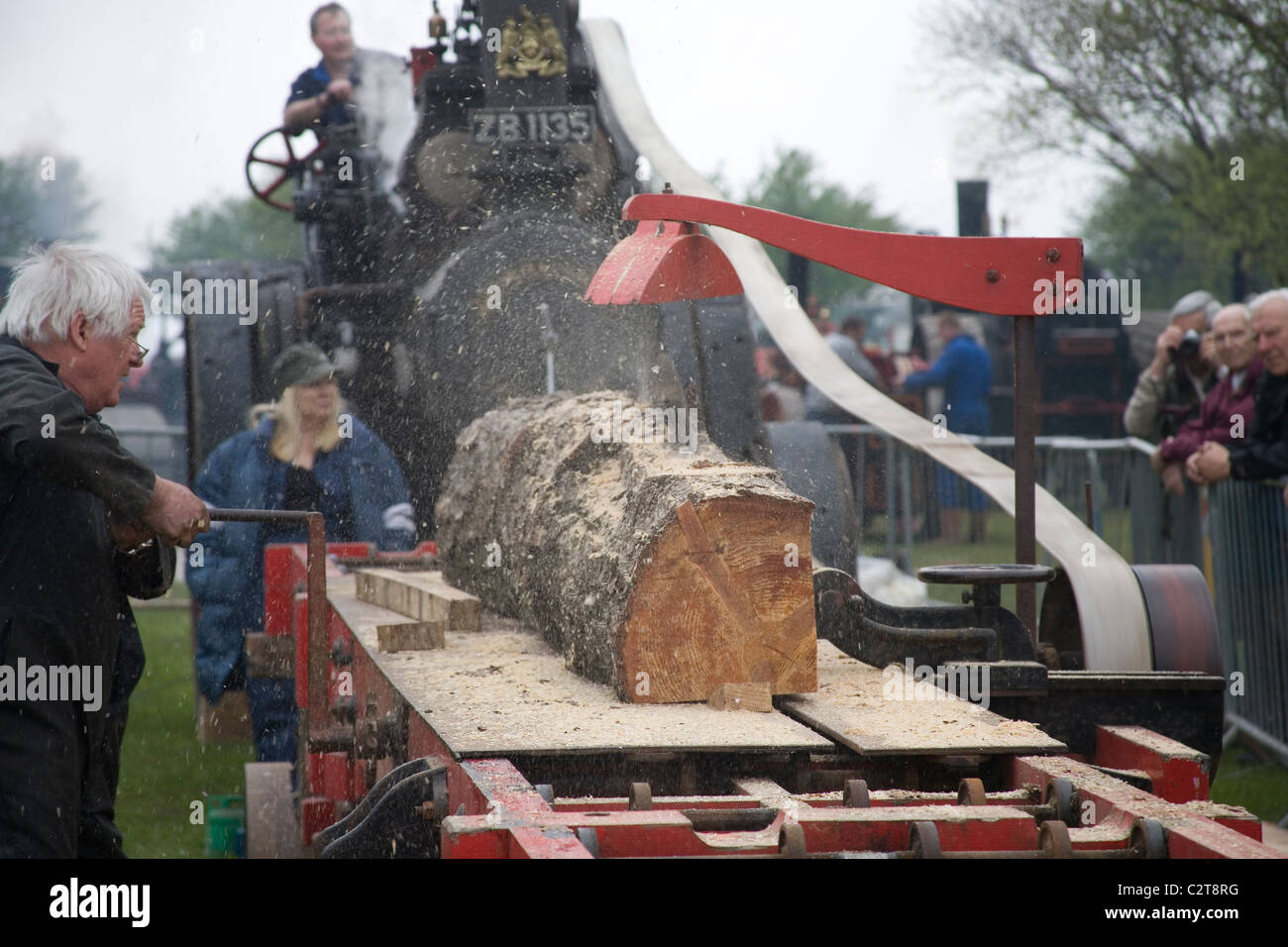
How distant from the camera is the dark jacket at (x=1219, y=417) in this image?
7.04 m

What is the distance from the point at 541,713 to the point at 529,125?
3890 millimetres

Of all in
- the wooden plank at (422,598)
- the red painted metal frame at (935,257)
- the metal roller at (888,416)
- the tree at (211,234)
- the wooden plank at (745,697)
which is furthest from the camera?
the tree at (211,234)

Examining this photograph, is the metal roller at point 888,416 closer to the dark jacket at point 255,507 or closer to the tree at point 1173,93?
the dark jacket at point 255,507

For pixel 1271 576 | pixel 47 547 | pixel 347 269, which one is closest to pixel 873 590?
pixel 1271 576

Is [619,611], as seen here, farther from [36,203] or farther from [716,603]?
[36,203]

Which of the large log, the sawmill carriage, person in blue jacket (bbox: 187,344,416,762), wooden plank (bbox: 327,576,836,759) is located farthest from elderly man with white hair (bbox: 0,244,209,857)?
person in blue jacket (bbox: 187,344,416,762)

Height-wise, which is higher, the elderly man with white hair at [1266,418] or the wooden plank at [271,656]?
the elderly man with white hair at [1266,418]

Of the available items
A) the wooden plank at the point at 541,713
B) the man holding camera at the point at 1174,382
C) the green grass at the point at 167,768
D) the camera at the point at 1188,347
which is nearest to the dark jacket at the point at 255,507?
the green grass at the point at 167,768

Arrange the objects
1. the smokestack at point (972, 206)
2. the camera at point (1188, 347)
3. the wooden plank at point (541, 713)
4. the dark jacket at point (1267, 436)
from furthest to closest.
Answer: the smokestack at point (972, 206) < the camera at point (1188, 347) < the dark jacket at point (1267, 436) < the wooden plank at point (541, 713)

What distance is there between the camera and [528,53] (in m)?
6.79

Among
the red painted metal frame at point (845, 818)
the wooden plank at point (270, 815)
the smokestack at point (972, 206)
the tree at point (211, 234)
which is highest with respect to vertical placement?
the tree at point (211, 234)

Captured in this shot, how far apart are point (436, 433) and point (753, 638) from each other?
3606 mm

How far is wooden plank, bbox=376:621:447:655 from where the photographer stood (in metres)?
4.22

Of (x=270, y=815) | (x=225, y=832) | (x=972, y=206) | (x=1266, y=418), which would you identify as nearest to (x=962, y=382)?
(x=972, y=206)
